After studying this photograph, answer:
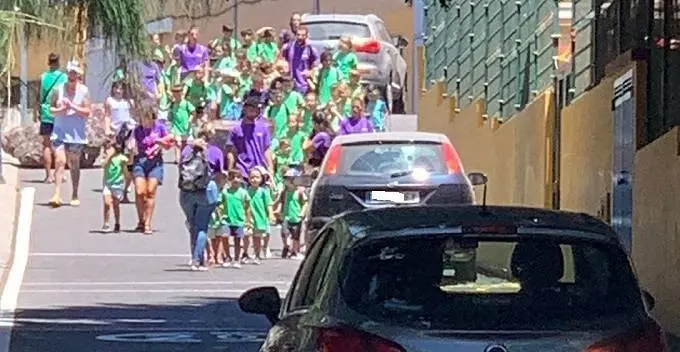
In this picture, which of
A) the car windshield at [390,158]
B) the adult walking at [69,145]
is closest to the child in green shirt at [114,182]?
the adult walking at [69,145]

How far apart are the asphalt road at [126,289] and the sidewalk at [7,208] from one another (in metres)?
0.28

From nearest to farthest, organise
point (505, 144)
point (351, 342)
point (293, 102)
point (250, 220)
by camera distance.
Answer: point (351, 342) → point (250, 220) → point (505, 144) → point (293, 102)

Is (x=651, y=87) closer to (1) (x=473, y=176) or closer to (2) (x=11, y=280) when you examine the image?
(1) (x=473, y=176)

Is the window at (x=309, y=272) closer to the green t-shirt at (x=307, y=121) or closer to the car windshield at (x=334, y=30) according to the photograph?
the green t-shirt at (x=307, y=121)

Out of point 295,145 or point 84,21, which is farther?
point 295,145

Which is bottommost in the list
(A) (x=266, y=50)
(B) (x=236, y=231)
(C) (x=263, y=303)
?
(B) (x=236, y=231)

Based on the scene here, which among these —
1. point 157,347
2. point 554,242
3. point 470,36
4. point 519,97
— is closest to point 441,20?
point 470,36

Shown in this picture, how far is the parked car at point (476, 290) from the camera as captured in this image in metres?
6.96

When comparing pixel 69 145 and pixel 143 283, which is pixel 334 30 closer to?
pixel 69 145

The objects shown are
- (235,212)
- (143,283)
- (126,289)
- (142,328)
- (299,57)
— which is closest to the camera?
(142,328)

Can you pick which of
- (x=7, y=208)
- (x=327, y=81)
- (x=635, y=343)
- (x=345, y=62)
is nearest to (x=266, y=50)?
(x=345, y=62)

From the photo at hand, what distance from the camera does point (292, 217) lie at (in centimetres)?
2028

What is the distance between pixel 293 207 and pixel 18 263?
309 centimetres

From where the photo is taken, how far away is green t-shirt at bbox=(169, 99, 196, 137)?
974 inches
